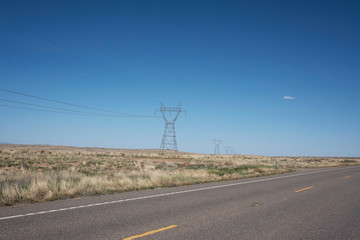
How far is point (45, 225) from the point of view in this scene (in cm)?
627

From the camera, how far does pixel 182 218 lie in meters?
7.13

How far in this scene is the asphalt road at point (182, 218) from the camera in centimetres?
584

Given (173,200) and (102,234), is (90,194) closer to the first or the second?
(173,200)

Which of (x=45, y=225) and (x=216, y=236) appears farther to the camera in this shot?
(x=45, y=225)

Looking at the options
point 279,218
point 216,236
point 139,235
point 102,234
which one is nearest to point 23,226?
point 102,234

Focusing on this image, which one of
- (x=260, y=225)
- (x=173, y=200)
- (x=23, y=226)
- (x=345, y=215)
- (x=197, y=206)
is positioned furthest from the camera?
(x=173, y=200)

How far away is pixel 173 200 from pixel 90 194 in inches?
141

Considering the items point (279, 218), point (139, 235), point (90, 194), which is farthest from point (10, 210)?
point (279, 218)

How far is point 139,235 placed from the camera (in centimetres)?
563

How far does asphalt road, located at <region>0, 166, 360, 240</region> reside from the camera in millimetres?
5836

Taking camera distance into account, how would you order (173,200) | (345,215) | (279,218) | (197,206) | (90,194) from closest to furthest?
(279,218) → (345,215) → (197,206) → (173,200) → (90,194)

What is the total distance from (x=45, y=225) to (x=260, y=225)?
531 cm

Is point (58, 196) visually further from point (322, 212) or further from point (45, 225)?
point (322, 212)

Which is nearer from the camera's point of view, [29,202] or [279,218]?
[279,218]
